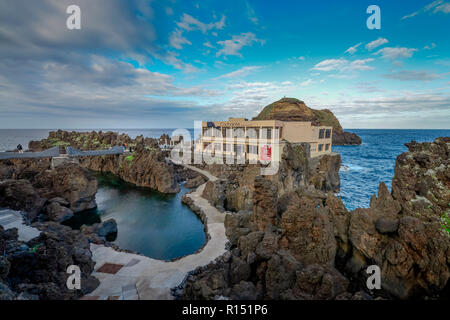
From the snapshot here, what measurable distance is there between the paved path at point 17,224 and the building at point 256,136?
31029 millimetres

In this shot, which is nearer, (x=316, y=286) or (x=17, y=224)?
(x=316, y=286)

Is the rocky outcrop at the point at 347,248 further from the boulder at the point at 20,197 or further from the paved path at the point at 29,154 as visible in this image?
the paved path at the point at 29,154

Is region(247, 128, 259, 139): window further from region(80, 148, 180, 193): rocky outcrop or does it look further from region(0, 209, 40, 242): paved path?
region(0, 209, 40, 242): paved path

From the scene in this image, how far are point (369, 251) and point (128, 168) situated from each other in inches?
1617

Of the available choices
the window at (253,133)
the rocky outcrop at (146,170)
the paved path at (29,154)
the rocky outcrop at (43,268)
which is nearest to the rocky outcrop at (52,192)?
the paved path at (29,154)

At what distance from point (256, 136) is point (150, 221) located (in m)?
24.8

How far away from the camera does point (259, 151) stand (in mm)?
39219

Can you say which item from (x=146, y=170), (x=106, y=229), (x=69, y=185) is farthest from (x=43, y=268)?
(x=146, y=170)

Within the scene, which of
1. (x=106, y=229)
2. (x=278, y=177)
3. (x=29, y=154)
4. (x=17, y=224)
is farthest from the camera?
(x=29, y=154)

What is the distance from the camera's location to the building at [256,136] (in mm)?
38812

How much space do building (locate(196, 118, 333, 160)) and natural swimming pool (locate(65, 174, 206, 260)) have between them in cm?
1467

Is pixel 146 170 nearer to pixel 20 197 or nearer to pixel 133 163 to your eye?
pixel 133 163

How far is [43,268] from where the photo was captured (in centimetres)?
933
